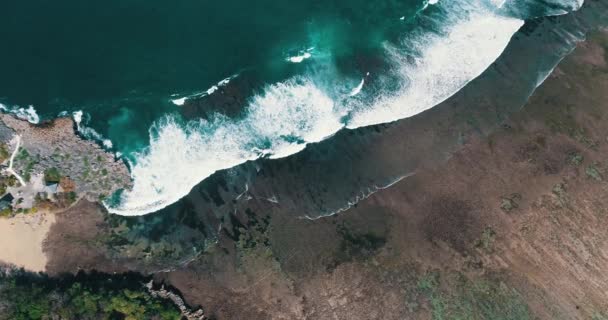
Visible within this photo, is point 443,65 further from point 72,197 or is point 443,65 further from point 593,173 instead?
point 72,197

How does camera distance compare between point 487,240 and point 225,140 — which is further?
point 225,140

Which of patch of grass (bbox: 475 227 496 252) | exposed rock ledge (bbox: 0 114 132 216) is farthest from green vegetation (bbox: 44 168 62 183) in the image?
patch of grass (bbox: 475 227 496 252)

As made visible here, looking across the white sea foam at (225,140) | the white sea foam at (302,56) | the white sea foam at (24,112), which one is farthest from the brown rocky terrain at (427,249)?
the white sea foam at (302,56)

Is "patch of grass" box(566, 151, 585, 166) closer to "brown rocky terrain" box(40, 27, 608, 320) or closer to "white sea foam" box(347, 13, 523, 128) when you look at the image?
"brown rocky terrain" box(40, 27, 608, 320)

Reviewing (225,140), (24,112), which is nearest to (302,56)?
(225,140)

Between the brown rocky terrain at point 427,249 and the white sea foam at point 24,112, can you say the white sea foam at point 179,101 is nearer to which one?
the brown rocky terrain at point 427,249

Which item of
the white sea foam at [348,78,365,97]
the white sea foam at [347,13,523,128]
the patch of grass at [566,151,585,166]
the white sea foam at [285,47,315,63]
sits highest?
the white sea foam at [285,47,315,63]
